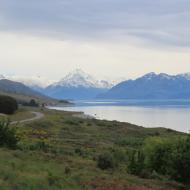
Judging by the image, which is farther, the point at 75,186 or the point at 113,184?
the point at 113,184

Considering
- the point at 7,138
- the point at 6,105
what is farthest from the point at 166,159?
the point at 6,105

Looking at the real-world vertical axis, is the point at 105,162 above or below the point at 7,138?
below

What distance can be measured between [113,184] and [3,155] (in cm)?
544

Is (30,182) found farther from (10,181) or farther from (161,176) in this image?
(161,176)

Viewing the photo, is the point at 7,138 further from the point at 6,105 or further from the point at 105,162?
the point at 6,105

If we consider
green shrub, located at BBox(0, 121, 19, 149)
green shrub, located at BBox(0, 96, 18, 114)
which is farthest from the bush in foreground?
green shrub, located at BBox(0, 96, 18, 114)

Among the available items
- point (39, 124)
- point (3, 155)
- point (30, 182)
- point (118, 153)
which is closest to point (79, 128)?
point (39, 124)

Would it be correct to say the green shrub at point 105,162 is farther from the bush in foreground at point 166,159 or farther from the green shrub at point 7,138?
the green shrub at point 7,138

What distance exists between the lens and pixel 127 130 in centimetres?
6844

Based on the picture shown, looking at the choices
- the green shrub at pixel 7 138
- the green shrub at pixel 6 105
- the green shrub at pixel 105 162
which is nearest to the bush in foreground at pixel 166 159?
the green shrub at pixel 105 162

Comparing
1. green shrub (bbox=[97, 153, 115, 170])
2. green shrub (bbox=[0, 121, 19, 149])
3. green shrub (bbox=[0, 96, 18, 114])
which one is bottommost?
green shrub (bbox=[97, 153, 115, 170])

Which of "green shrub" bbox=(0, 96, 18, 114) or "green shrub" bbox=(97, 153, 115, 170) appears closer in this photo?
"green shrub" bbox=(97, 153, 115, 170)

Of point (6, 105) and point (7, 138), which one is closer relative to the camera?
point (7, 138)

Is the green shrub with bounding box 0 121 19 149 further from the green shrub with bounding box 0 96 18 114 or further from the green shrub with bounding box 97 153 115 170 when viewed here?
the green shrub with bounding box 0 96 18 114
